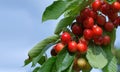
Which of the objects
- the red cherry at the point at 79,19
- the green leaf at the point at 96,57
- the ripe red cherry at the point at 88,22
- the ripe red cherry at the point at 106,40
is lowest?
the green leaf at the point at 96,57

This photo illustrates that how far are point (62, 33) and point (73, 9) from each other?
0.43 feet

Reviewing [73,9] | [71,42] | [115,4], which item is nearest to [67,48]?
[71,42]

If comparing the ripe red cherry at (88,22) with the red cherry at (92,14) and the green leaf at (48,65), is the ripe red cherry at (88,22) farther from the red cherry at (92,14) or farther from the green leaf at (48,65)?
the green leaf at (48,65)

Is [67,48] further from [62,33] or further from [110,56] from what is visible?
[110,56]

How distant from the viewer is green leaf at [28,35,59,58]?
2.08 meters

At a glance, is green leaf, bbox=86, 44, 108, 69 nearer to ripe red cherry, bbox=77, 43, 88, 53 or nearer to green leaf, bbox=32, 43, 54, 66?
ripe red cherry, bbox=77, 43, 88, 53

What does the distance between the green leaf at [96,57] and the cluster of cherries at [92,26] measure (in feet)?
0.09

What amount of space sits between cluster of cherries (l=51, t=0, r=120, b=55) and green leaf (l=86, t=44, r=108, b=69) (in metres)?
0.03

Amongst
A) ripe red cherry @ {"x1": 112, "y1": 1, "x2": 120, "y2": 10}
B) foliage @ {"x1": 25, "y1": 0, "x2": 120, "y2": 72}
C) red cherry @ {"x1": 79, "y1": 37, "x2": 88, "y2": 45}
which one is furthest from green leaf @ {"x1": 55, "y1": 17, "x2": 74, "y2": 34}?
ripe red cherry @ {"x1": 112, "y1": 1, "x2": 120, "y2": 10}

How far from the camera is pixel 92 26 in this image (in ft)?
6.77

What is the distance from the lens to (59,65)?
1964 mm

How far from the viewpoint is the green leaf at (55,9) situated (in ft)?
6.34

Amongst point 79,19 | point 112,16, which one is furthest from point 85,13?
point 112,16

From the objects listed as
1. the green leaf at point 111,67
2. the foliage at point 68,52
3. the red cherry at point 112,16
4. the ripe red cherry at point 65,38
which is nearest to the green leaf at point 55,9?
the foliage at point 68,52
